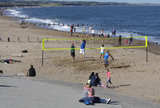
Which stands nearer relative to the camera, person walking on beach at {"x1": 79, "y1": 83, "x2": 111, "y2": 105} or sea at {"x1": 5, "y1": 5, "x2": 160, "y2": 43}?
person walking on beach at {"x1": 79, "y1": 83, "x2": 111, "y2": 105}

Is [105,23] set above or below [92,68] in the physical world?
above

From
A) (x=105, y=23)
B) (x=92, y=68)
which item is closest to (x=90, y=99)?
(x=92, y=68)

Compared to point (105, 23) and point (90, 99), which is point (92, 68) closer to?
point (90, 99)

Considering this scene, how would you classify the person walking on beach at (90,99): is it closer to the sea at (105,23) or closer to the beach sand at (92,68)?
the beach sand at (92,68)

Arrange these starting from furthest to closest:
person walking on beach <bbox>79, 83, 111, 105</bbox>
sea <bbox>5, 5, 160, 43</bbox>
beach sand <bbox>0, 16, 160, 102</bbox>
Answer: sea <bbox>5, 5, 160, 43</bbox>, beach sand <bbox>0, 16, 160, 102</bbox>, person walking on beach <bbox>79, 83, 111, 105</bbox>

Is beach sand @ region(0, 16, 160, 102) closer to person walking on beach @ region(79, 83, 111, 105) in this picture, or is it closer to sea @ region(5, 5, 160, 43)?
person walking on beach @ region(79, 83, 111, 105)

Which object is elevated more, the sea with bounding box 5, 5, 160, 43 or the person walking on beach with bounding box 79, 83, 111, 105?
the sea with bounding box 5, 5, 160, 43

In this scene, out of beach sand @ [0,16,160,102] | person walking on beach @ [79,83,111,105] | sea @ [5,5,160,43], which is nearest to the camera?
person walking on beach @ [79,83,111,105]

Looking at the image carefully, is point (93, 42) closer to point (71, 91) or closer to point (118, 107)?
point (71, 91)

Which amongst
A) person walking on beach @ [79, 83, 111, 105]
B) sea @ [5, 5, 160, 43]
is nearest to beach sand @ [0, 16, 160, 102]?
person walking on beach @ [79, 83, 111, 105]

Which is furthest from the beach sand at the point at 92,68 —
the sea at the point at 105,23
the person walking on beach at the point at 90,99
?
the sea at the point at 105,23

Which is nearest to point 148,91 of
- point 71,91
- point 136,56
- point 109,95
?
point 109,95

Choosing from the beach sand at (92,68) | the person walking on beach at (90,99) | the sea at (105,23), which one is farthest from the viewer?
the sea at (105,23)

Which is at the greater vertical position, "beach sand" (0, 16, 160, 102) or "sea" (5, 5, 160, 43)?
"sea" (5, 5, 160, 43)
